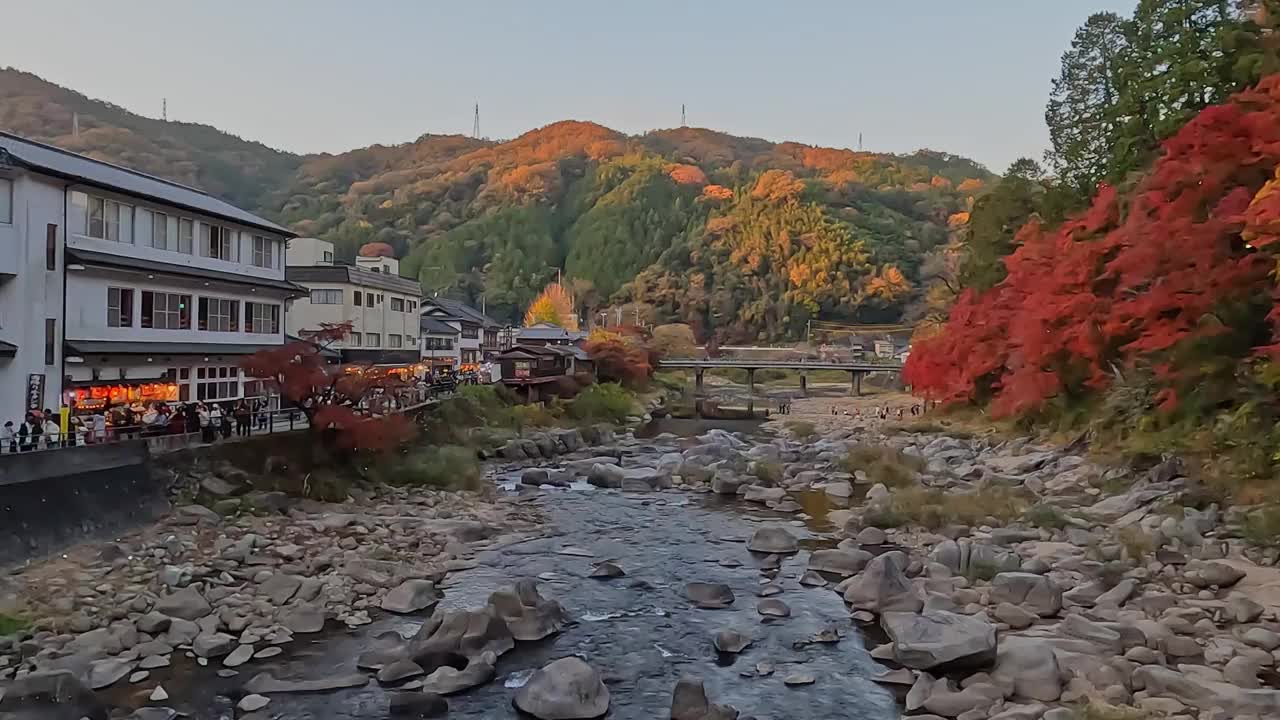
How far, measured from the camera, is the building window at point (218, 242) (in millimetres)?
21859

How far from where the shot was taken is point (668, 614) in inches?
518

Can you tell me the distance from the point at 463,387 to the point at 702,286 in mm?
62594

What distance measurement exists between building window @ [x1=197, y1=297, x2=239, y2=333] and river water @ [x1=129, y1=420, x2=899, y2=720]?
1078cm

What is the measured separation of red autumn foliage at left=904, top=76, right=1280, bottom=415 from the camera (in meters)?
16.6

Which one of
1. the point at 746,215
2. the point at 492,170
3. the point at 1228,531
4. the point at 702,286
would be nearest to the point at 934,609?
the point at 1228,531

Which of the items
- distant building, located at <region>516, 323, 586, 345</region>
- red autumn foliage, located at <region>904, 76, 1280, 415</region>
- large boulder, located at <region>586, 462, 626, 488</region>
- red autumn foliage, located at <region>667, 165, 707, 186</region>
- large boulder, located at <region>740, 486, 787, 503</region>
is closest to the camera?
red autumn foliage, located at <region>904, 76, 1280, 415</region>

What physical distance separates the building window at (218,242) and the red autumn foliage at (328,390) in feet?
12.8

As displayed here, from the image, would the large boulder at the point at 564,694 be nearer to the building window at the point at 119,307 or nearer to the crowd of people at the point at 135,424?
the crowd of people at the point at 135,424

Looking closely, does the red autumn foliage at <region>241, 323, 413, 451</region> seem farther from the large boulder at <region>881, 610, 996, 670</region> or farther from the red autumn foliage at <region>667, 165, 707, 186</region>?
the red autumn foliage at <region>667, 165, 707, 186</region>

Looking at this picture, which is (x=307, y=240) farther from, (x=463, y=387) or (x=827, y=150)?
(x=827, y=150)

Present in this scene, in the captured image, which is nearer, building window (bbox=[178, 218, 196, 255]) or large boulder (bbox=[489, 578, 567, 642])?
large boulder (bbox=[489, 578, 567, 642])

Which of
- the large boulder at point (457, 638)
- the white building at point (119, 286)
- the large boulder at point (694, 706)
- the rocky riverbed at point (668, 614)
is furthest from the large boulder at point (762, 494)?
the white building at point (119, 286)

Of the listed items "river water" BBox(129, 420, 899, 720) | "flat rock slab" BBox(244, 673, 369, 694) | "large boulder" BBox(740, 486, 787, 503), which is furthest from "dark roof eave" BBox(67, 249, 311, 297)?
"large boulder" BBox(740, 486, 787, 503)

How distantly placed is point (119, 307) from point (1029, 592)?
19080 mm
